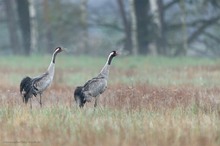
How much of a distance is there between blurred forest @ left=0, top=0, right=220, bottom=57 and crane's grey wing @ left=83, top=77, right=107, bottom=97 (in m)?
27.1

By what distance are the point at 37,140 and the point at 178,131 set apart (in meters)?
1.80


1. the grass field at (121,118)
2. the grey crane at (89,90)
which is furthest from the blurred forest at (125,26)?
the grey crane at (89,90)

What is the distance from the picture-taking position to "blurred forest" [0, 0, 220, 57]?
4775cm

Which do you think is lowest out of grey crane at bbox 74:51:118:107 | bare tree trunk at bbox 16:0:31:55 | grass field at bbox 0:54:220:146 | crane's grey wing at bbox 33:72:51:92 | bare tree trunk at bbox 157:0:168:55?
grass field at bbox 0:54:220:146

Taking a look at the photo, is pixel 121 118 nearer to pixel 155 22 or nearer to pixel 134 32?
pixel 134 32

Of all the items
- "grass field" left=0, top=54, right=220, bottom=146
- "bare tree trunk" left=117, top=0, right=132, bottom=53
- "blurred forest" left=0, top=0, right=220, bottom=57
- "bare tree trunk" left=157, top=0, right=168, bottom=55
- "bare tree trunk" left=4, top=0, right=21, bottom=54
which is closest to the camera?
"grass field" left=0, top=54, right=220, bottom=146

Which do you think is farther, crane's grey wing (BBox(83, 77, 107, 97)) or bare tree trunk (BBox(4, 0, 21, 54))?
bare tree trunk (BBox(4, 0, 21, 54))

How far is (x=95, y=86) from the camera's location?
17.2m

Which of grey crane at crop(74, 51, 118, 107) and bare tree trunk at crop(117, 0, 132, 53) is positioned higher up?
bare tree trunk at crop(117, 0, 132, 53)

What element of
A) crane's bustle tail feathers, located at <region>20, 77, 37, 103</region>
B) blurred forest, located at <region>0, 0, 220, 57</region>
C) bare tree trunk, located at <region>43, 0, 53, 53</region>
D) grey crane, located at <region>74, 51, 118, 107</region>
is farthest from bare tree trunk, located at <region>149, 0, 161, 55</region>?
grey crane, located at <region>74, 51, 118, 107</region>

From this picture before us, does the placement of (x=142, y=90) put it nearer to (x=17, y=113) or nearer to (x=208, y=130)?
(x=17, y=113)

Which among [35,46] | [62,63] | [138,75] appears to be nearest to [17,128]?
[138,75]

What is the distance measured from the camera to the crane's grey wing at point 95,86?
56.0ft

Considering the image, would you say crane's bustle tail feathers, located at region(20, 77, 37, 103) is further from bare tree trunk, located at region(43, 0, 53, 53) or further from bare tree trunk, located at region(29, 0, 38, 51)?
bare tree trunk, located at region(43, 0, 53, 53)
